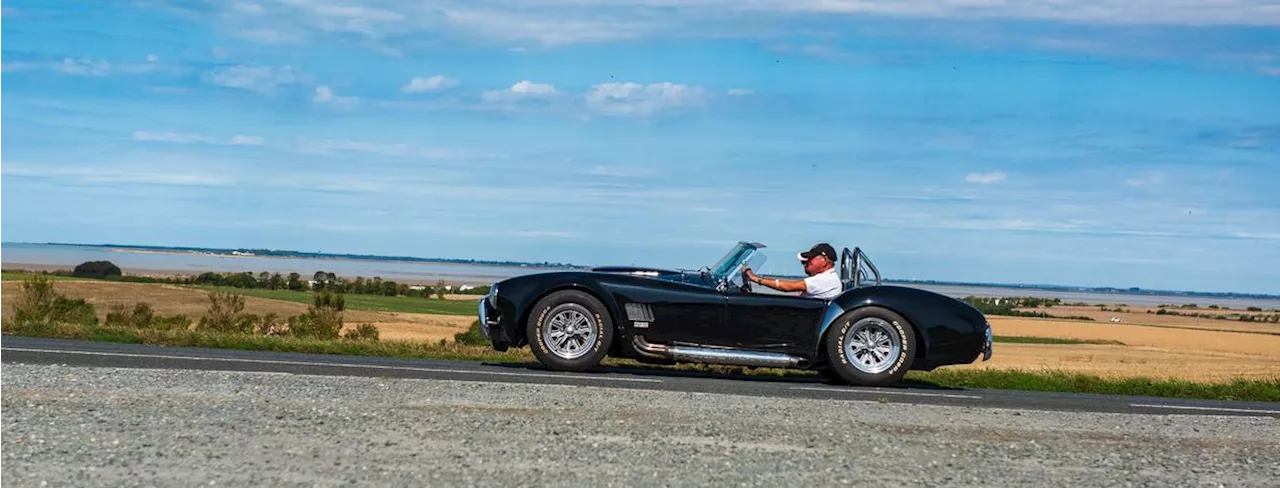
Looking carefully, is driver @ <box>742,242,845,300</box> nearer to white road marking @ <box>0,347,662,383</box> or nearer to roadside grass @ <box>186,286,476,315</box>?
white road marking @ <box>0,347,662,383</box>

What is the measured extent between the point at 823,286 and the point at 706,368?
4012 mm

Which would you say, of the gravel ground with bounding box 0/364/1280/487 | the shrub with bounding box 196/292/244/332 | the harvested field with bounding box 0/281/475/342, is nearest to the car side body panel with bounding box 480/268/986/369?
the gravel ground with bounding box 0/364/1280/487

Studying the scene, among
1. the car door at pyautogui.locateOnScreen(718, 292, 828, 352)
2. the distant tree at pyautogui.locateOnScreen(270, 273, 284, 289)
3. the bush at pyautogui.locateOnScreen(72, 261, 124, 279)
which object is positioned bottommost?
the car door at pyautogui.locateOnScreen(718, 292, 828, 352)

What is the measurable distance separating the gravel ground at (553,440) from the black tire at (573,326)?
8.81ft

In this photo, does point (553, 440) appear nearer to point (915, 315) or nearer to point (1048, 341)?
point (915, 315)

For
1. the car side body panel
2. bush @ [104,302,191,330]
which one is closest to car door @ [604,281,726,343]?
the car side body panel

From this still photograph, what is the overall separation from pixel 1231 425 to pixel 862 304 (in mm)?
3853

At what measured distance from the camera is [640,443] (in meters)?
7.60

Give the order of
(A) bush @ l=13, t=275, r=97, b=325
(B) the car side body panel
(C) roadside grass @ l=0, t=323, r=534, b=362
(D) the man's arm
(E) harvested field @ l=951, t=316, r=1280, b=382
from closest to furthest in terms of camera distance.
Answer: (B) the car side body panel → (D) the man's arm → (C) roadside grass @ l=0, t=323, r=534, b=362 → (A) bush @ l=13, t=275, r=97, b=325 → (E) harvested field @ l=951, t=316, r=1280, b=382

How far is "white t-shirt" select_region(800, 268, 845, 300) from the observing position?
1354 centimetres

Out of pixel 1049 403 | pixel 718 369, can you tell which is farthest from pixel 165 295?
pixel 1049 403

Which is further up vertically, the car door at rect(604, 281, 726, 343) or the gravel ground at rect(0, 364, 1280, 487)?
the car door at rect(604, 281, 726, 343)

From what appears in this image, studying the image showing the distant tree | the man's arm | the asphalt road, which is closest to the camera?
the asphalt road

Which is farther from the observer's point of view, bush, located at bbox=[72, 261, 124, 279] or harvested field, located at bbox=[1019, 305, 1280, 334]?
bush, located at bbox=[72, 261, 124, 279]
